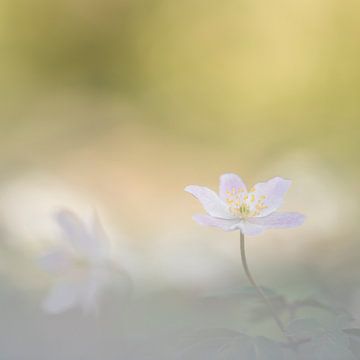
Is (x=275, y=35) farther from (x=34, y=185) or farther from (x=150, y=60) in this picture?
(x=34, y=185)

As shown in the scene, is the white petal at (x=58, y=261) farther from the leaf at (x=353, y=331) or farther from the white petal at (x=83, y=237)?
the leaf at (x=353, y=331)

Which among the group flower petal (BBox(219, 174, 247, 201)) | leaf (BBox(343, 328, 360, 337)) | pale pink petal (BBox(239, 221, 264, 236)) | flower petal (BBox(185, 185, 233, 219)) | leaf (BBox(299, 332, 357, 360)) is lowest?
A: leaf (BBox(299, 332, 357, 360))

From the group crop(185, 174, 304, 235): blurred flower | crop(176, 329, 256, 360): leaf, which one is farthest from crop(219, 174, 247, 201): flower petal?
crop(176, 329, 256, 360): leaf

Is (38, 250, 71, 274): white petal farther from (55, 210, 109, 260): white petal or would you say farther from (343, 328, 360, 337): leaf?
(343, 328, 360, 337): leaf

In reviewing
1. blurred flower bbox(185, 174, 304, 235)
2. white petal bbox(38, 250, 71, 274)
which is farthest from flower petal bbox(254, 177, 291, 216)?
white petal bbox(38, 250, 71, 274)

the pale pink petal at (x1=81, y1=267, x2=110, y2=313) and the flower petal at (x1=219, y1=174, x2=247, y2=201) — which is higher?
the flower petal at (x1=219, y1=174, x2=247, y2=201)

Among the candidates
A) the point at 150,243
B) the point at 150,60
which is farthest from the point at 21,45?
the point at 150,243

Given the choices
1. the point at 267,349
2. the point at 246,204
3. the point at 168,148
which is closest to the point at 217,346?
the point at 267,349

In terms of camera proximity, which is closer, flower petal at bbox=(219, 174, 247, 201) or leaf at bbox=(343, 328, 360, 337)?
leaf at bbox=(343, 328, 360, 337)
